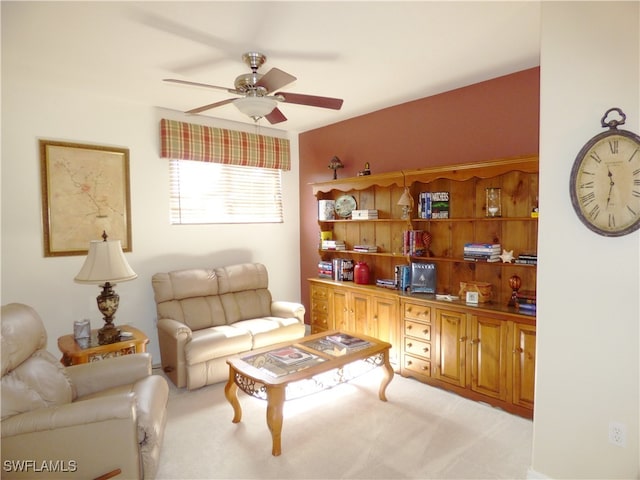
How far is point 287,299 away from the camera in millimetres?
5172

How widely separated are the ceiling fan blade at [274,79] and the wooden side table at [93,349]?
91.1 inches

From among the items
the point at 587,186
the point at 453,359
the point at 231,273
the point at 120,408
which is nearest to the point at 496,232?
the point at 453,359

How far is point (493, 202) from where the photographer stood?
3260mm

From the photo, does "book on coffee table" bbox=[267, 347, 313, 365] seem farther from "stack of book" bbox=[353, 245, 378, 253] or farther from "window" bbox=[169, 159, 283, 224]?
"window" bbox=[169, 159, 283, 224]

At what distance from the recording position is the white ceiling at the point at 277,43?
7.14 feet

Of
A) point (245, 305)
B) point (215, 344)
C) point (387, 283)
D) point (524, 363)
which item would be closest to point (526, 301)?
point (524, 363)

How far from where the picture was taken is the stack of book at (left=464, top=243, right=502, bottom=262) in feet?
10.4

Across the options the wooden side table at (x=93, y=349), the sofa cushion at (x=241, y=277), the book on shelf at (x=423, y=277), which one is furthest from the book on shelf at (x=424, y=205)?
the wooden side table at (x=93, y=349)

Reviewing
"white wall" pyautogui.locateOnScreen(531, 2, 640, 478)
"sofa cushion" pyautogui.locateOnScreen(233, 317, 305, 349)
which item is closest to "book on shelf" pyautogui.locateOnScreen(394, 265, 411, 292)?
"sofa cushion" pyautogui.locateOnScreen(233, 317, 305, 349)

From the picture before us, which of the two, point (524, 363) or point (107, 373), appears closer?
point (107, 373)

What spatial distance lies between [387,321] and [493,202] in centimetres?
147

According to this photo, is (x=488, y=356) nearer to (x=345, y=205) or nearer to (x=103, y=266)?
(x=345, y=205)

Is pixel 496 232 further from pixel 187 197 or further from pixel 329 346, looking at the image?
pixel 187 197

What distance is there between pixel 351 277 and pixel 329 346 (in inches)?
56.3
